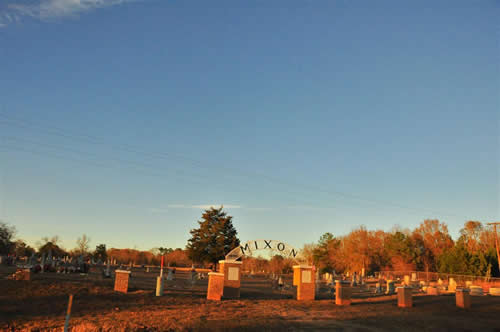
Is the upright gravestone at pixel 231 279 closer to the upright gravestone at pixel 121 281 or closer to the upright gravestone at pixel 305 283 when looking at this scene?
the upright gravestone at pixel 305 283

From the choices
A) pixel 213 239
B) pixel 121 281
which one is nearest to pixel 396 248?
pixel 213 239

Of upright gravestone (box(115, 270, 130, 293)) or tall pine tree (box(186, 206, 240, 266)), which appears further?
tall pine tree (box(186, 206, 240, 266))

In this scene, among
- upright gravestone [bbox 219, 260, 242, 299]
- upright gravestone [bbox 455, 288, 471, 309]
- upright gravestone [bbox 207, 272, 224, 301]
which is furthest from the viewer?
upright gravestone [bbox 219, 260, 242, 299]

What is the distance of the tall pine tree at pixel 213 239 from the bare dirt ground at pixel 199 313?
34.8 meters

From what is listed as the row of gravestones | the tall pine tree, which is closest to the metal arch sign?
the row of gravestones

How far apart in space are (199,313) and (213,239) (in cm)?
4285

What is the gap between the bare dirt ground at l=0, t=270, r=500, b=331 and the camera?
46.2 ft

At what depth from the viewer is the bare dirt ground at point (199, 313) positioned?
46.2ft

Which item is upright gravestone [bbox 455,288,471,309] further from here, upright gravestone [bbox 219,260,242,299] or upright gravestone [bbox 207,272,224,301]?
upright gravestone [bbox 207,272,224,301]

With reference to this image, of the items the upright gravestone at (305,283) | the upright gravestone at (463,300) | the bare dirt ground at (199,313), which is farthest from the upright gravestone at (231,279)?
the upright gravestone at (463,300)

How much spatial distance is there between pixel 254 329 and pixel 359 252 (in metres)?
58.1

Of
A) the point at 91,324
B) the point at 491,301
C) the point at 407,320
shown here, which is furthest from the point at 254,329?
the point at 491,301

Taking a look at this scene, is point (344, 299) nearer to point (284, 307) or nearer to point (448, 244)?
point (284, 307)

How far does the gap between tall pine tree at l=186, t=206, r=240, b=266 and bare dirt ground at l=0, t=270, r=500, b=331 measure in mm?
34808
